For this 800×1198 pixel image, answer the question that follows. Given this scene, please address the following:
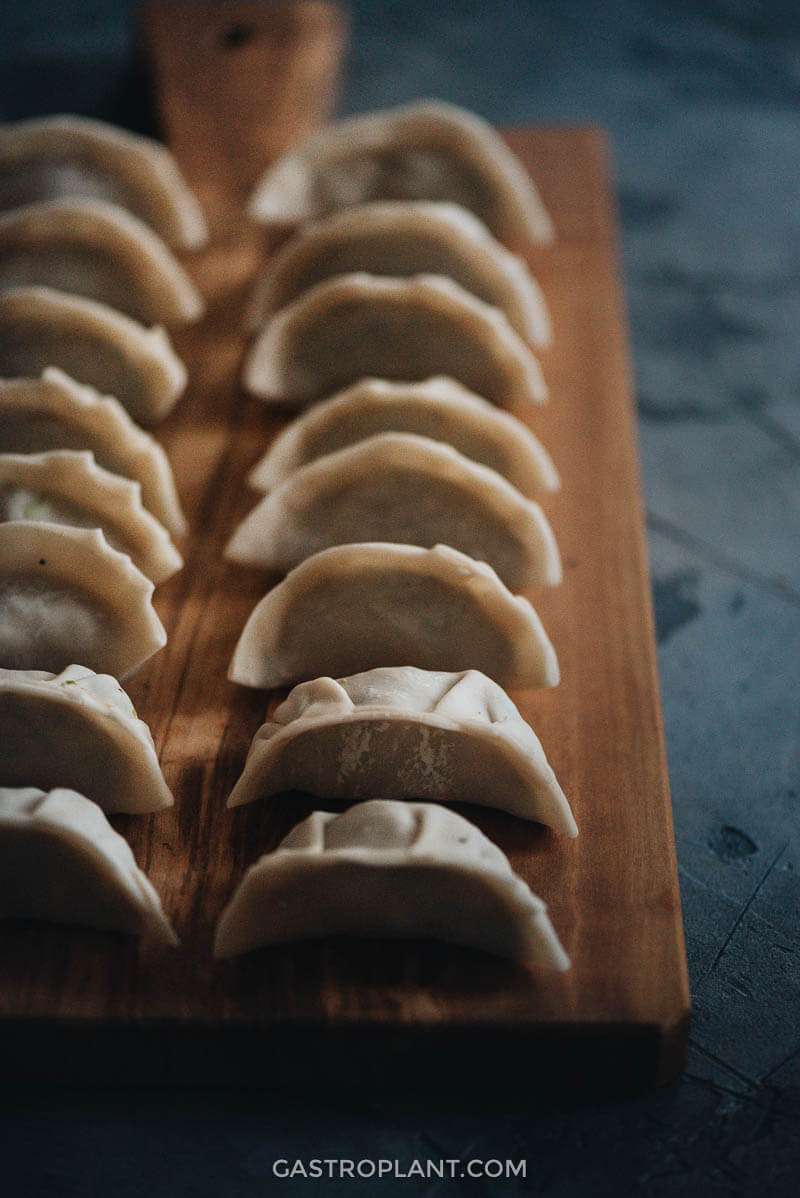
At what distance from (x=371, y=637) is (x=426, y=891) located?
385mm

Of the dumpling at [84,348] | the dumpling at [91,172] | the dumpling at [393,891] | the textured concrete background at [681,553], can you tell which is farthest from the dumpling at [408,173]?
the dumpling at [393,891]

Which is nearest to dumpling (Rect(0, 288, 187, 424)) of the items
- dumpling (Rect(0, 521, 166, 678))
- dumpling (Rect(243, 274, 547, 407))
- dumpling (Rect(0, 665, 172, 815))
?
dumpling (Rect(243, 274, 547, 407))

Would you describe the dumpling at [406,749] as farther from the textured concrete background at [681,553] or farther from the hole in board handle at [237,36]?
the hole in board handle at [237,36]

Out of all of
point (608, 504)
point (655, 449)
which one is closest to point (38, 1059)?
point (608, 504)

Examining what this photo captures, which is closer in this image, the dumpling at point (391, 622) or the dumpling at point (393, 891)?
the dumpling at point (393, 891)

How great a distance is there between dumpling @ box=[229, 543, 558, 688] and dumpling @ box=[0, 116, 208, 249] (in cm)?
107

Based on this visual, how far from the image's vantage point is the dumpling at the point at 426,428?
1.81 m

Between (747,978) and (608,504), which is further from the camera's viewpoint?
(608,504)

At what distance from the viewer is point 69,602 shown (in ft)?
5.14

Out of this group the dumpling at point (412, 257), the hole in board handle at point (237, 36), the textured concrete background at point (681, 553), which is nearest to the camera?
the textured concrete background at point (681, 553)

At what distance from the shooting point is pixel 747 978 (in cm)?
139

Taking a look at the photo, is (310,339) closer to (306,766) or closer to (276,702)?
(276,702)

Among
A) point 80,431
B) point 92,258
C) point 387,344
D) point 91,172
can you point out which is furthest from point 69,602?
point 91,172

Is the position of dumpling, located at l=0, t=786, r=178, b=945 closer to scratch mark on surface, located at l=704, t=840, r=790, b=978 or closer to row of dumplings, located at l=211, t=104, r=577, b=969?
row of dumplings, located at l=211, t=104, r=577, b=969
